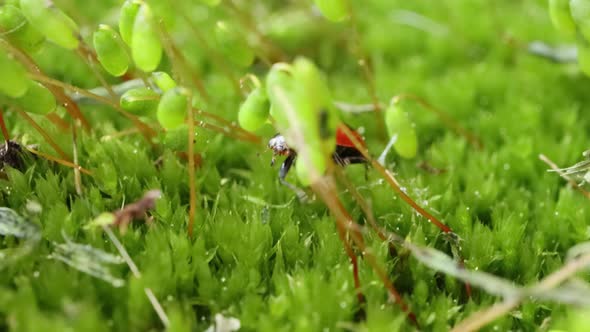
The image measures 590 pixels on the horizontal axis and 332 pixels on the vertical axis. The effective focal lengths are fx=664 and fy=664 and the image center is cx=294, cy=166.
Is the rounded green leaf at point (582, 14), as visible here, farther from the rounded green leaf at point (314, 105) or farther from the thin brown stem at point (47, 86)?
the thin brown stem at point (47, 86)

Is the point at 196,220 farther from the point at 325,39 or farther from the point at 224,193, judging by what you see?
the point at 325,39

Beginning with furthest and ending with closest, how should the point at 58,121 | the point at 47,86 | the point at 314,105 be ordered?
the point at 58,121, the point at 47,86, the point at 314,105

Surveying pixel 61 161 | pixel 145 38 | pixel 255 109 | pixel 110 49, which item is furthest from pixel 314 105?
pixel 61 161

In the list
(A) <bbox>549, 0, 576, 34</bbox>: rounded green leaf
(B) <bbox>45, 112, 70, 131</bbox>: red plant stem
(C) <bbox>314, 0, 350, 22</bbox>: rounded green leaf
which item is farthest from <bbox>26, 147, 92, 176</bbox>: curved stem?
(A) <bbox>549, 0, 576, 34</bbox>: rounded green leaf

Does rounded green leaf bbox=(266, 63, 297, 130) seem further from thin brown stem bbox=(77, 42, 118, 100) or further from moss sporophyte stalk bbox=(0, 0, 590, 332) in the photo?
thin brown stem bbox=(77, 42, 118, 100)

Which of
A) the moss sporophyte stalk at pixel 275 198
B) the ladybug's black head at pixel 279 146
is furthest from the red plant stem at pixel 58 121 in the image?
the ladybug's black head at pixel 279 146

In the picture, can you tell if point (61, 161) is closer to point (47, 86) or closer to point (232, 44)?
point (47, 86)
